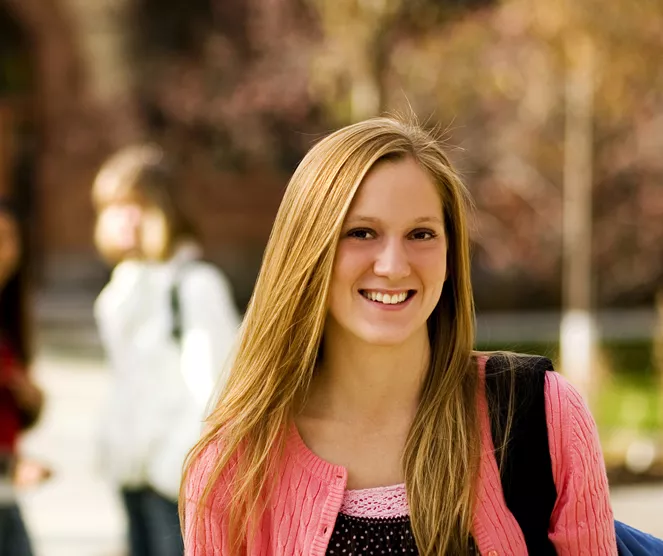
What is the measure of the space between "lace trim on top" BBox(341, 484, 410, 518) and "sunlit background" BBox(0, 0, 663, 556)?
0.78 metres

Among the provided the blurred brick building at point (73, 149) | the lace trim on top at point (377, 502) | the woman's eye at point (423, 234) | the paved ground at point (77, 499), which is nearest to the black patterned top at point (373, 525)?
the lace trim on top at point (377, 502)

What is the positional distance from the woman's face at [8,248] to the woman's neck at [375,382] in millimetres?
2092

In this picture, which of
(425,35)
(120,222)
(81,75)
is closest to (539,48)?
(425,35)

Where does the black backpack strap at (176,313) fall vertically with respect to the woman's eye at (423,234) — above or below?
below

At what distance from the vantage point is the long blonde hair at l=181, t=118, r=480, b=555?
2109mm

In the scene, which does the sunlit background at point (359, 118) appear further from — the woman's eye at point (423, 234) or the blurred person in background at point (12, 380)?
the blurred person in background at point (12, 380)

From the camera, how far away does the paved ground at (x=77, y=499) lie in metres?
6.57

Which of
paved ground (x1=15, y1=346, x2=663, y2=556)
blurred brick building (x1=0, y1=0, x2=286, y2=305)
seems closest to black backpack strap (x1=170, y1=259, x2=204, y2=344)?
paved ground (x1=15, y1=346, x2=663, y2=556)

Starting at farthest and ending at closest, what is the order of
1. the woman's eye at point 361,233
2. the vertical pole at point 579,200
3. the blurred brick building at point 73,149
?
1. the blurred brick building at point 73,149
2. the vertical pole at point 579,200
3. the woman's eye at point 361,233

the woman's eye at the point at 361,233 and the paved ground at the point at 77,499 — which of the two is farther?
the paved ground at the point at 77,499

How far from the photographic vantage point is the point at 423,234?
2.20 meters

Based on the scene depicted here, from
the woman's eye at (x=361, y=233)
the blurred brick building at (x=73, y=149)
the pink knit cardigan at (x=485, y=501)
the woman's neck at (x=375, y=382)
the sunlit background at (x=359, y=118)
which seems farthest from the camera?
the blurred brick building at (x=73, y=149)

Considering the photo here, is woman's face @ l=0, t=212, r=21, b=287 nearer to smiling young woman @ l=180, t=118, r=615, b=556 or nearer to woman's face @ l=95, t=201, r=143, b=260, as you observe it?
woman's face @ l=95, t=201, r=143, b=260

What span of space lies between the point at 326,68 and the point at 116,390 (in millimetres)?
5976
